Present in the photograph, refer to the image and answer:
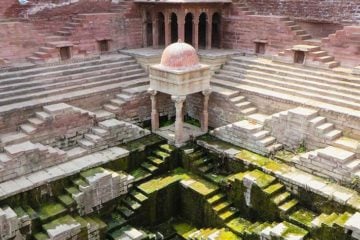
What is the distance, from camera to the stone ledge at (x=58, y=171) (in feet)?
30.9

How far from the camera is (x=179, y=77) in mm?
11617

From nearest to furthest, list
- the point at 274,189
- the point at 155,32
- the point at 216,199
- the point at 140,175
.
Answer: the point at 274,189, the point at 216,199, the point at 140,175, the point at 155,32

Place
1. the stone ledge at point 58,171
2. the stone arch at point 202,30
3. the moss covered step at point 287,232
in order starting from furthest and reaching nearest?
the stone arch at point 202,30 → the stone ledge at point 58,171 → the moss covered step at point 287,232

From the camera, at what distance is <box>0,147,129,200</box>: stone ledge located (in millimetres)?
9430

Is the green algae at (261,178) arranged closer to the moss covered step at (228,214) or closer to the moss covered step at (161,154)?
the moss covered step at (228,214)

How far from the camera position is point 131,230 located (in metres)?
9.92

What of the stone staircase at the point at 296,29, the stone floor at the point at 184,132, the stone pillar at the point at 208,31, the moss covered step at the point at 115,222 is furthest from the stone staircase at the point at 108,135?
the stone staircase at the point at 296,29

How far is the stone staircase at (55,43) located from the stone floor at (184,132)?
4833 mm

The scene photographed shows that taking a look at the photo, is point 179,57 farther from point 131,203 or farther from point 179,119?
point 131,203

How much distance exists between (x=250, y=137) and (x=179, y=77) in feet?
8.88

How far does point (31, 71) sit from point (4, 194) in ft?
18.0

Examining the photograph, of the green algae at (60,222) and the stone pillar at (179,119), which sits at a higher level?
the stone pillar at (179,119)

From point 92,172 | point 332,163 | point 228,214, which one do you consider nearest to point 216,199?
point 228,214

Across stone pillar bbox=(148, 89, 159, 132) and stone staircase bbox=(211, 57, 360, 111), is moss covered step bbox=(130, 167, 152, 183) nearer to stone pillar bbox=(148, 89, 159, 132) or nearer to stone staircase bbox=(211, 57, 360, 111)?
stone pillar bbox=(148, 89, 159, 132)
